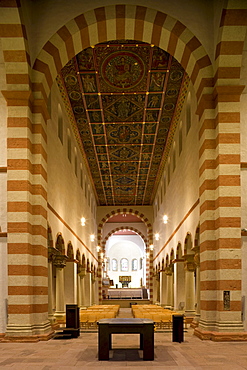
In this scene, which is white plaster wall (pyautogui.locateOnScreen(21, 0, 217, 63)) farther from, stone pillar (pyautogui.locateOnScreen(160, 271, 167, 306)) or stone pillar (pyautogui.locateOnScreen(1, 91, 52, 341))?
stone pillar (pyautogui.locateOnScreen(160, 271, 167, 306))

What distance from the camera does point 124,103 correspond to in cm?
1898

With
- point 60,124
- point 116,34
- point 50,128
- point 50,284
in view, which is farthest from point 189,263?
point 116,34

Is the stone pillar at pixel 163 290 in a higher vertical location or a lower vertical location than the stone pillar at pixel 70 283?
lower

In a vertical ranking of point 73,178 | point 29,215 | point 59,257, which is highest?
point 73,178

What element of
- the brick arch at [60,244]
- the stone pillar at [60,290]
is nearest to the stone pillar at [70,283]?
the stone pillar at [60,290]

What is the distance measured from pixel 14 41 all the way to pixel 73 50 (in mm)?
1953

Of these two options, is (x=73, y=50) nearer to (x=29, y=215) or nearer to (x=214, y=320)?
(x=29, y=215)

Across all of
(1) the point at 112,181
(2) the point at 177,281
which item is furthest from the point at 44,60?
(1) the point at 112,181

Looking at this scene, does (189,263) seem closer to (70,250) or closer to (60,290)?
(60,290)

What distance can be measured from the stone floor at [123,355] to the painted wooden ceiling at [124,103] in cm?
921

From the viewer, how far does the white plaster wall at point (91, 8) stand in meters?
12.0

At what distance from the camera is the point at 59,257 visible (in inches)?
674

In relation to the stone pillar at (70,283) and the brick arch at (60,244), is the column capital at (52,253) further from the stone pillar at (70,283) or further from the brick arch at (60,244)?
the stone pillar at (70,283)

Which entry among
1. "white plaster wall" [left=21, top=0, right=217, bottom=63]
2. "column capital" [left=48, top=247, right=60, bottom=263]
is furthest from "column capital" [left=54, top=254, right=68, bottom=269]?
"white plaster wall" [left=21, top=0, right=217, bottom=63]
